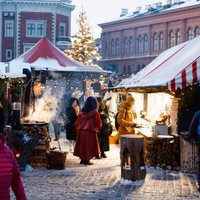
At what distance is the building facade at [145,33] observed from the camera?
5775 cm

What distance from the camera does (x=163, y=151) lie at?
11617mm

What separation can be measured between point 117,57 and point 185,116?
57.4 m

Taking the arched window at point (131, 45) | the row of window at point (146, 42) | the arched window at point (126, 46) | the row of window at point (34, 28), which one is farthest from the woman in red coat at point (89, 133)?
the arched window at point (126, 46)

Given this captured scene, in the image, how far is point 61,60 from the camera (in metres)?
17.8

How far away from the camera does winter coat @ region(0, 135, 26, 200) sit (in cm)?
417

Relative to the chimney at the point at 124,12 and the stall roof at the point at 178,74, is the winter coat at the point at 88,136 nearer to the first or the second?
the stall roof at the point at 178,74

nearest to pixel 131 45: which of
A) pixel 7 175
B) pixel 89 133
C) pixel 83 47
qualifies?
pixel 83 47

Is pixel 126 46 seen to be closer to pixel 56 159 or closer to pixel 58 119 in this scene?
pixel 58 119

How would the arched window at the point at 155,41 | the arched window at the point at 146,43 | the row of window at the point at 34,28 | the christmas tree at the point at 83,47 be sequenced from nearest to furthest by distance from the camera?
the christmas tree at the point at 83,47 → the row of window at the point at 34,28 → the arched window at the point at 155,41 → the arched window at the point at 146,43

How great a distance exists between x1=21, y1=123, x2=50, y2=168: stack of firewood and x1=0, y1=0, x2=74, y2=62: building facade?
42.6m

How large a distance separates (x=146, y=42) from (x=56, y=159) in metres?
53.6

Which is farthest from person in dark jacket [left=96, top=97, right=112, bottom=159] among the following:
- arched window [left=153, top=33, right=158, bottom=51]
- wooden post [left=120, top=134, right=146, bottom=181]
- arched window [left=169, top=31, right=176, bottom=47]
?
arched window [left=153, top=33, right=158, bottom=51]

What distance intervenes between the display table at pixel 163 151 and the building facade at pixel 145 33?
43.9m

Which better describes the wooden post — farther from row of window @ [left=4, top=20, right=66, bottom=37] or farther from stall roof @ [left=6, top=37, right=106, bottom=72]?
row of window @ [left=4, top=20, right=66, bottom=37]
